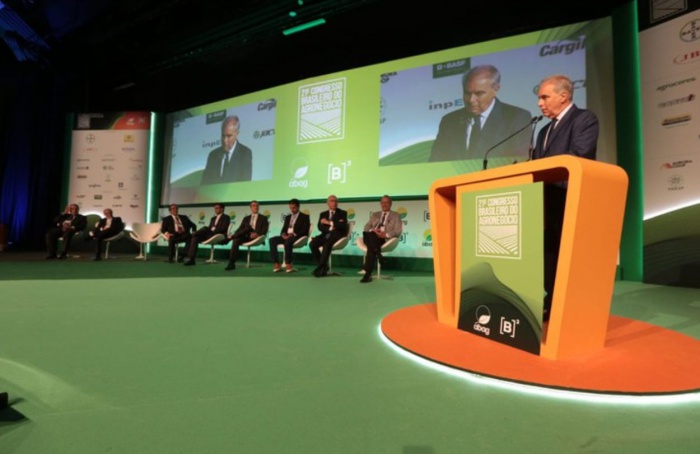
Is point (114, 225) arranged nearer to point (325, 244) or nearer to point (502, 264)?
point (325, 244)

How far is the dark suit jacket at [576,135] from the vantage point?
183 cm

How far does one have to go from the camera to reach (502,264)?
1.69 meters

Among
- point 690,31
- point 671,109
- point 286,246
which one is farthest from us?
point 286,246

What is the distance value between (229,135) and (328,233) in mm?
3828

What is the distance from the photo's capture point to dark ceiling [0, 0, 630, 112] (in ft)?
18.4

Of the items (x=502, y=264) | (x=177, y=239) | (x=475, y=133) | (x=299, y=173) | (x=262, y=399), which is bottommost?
(x=262, y=399)

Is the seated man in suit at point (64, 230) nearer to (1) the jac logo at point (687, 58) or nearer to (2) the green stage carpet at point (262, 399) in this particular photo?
(2) the green stage carpet at point (262, 399)

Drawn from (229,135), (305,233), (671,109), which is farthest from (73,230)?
(671,109)

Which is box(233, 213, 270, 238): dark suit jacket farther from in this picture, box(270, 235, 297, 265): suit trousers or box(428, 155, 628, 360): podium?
box(428, 155, 628, 360): podium

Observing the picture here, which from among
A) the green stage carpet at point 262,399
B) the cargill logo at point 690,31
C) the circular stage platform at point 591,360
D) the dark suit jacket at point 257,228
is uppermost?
the cargill logo at point 690,31

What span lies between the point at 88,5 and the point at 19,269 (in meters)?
5.89

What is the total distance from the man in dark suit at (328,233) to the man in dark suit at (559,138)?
3.24m

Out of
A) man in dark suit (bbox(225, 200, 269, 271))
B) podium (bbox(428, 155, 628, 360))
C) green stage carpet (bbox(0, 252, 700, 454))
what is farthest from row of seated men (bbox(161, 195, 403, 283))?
podium (bbox(428, 155, 628, 360))

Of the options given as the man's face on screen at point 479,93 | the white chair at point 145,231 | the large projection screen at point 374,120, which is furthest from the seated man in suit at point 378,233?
the white chair at point 145,231
